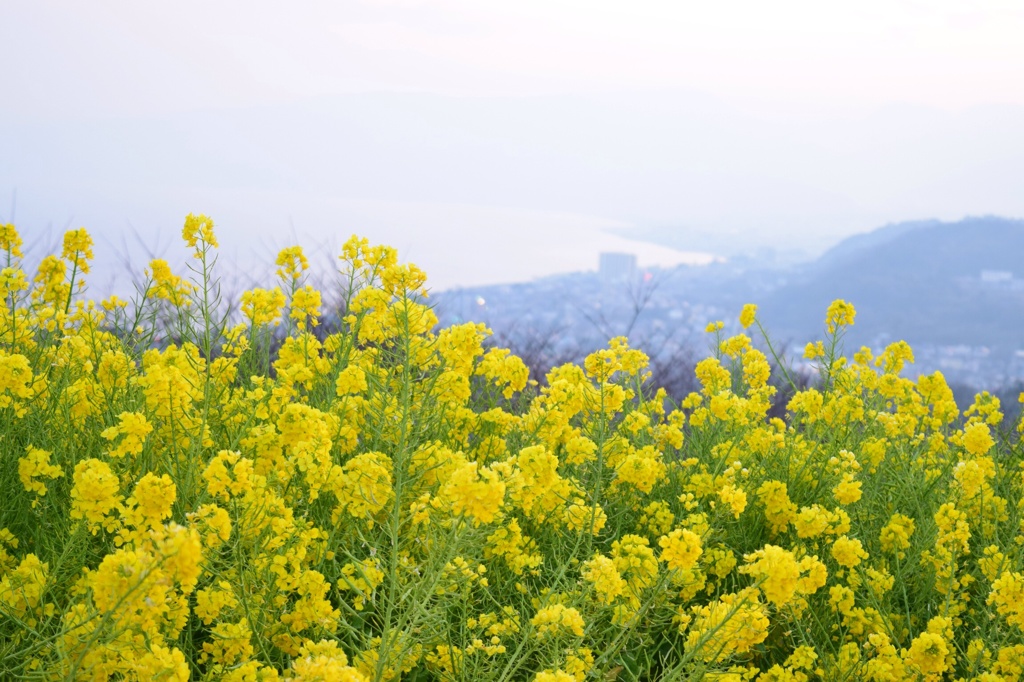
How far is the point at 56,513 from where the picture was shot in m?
2.50

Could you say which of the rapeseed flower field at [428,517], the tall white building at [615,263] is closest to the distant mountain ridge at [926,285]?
the tall white building at [615,263]

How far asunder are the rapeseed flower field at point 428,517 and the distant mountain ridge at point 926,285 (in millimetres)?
17048

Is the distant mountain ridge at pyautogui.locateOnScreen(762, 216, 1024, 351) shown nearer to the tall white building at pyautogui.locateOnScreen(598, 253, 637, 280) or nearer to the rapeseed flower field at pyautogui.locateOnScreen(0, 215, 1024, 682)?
the tall white building at pyautogui.locateOnScreen(598, 253, 637, 280)

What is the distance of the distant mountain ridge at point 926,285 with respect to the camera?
21.7 m

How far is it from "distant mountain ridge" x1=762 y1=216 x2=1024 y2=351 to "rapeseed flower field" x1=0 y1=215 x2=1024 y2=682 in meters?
17.0

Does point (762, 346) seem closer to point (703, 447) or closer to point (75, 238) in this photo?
point (703, 447)

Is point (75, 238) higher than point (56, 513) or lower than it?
higher

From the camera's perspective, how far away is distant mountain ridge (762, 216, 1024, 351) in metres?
21.7

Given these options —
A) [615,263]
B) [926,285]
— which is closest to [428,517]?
[615,263]

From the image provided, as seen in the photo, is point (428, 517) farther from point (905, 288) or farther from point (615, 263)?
point (905, 288)

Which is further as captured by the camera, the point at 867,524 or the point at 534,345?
the point at 534,345

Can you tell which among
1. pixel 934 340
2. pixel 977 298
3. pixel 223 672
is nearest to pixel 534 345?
pixel 223 672

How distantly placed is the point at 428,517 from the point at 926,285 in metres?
24.5

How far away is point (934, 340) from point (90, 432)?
22.2 metres
